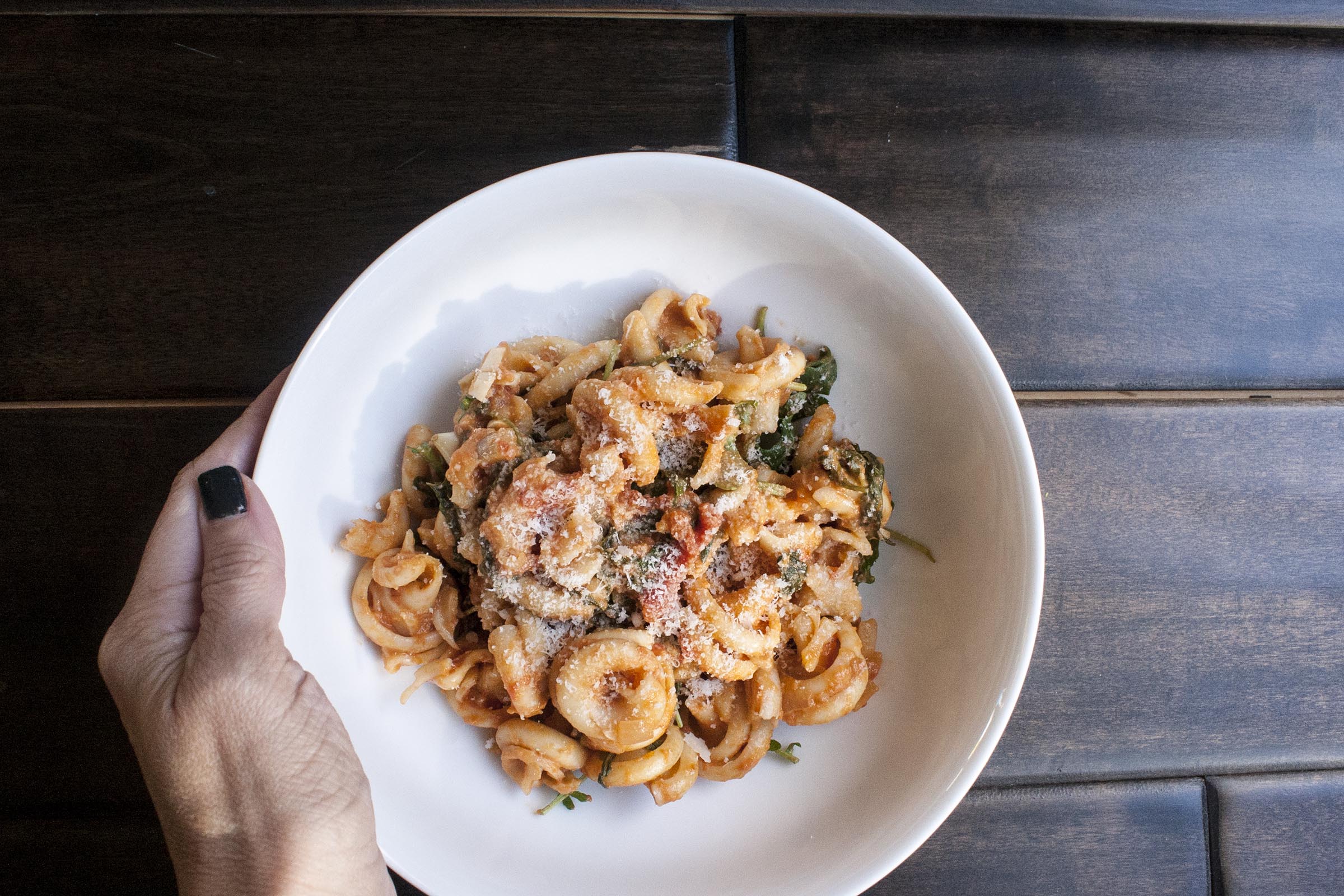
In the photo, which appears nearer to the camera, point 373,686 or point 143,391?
point 373,686

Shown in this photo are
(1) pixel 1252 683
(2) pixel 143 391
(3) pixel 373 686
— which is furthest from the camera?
(1) pixel 1252 683

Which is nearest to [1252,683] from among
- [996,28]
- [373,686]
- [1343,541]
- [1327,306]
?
[1343,541]

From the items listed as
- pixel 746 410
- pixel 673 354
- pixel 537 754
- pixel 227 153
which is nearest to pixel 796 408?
Answer: pixel 746 410

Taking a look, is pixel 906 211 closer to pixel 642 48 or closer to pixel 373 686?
pixel 642 48

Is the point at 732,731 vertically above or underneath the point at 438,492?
underneath

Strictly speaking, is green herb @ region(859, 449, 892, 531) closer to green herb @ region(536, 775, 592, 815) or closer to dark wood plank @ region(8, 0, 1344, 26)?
green herb @ region(536, 775, 592, 815)

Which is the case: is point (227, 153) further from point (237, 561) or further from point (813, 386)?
point (813, 386)

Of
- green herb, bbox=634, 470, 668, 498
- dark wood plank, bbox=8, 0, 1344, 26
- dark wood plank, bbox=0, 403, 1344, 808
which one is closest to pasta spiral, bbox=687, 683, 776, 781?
green herb, bbox=634, 470, 668, 498
